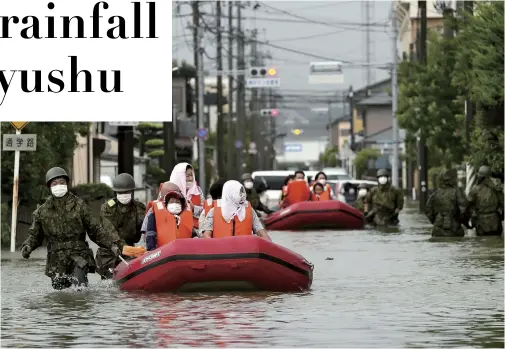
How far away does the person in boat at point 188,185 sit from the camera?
26086 mm

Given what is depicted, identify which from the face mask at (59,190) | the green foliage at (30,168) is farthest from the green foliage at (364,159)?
the face mask at (59,190)

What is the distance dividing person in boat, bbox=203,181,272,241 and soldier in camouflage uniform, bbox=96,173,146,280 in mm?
1132

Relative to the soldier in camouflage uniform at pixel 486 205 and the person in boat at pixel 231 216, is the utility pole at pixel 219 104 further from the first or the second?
the person in boat at pixel 231 216

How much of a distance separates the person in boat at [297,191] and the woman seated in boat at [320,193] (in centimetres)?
29

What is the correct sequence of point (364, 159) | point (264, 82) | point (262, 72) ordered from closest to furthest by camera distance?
1. point (262, 72)
2. point (264, 82)
3. point (364, 159)

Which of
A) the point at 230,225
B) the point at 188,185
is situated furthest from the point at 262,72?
the point at 230,225

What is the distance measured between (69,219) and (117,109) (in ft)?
10.4

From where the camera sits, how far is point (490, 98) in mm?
43000

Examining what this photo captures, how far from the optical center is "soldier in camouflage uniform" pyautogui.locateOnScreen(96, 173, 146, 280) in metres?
23.3

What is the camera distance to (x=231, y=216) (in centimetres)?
2303

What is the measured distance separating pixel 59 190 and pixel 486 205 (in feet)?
63.3

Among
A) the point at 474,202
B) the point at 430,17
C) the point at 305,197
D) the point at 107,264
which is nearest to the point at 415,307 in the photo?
Answer: the point at 107,264

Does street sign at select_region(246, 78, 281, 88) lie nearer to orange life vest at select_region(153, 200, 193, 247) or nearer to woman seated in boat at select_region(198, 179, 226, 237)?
woman seated in boat at select_region(198, 179, 226, 237)
